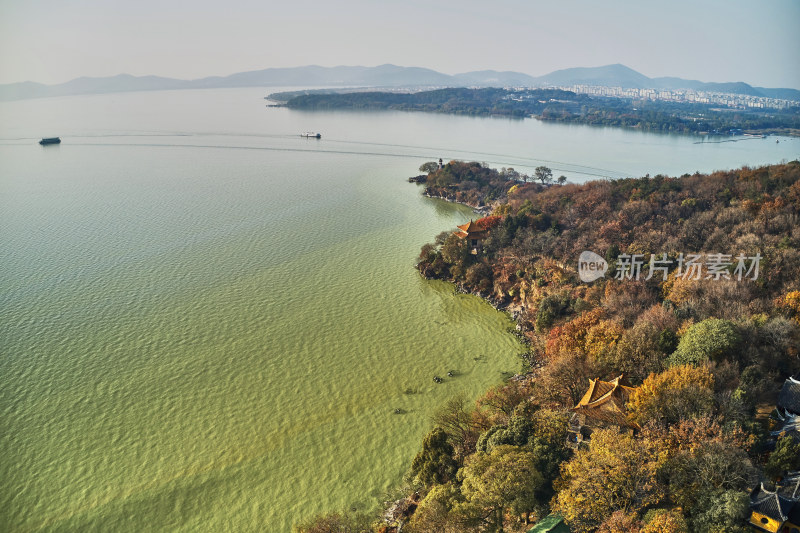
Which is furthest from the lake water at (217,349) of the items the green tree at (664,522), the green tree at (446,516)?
the green tree at (664,522)

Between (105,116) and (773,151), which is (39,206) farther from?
(773,151)

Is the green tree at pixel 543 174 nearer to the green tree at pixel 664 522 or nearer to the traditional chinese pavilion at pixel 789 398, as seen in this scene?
the traditional chinese pavilion at pixel 789 398

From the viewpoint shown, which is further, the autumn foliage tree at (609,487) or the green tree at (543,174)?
the green tree at (543,174)

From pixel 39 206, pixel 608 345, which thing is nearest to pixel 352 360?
pixel 608 345

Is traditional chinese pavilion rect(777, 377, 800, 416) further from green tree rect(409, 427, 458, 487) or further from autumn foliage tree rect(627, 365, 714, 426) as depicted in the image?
green tree rect(409, 427, 458, 487)

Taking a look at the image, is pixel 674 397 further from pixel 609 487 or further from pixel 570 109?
pixel 570 109

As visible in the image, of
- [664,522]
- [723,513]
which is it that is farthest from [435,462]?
[723,513]
